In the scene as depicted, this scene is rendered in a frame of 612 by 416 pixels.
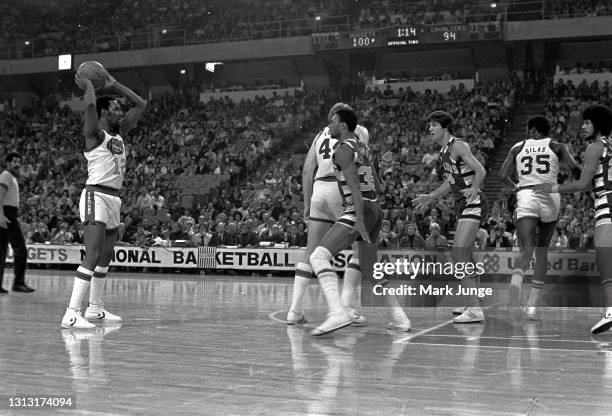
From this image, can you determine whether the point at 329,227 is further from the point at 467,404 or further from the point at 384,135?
the point at 384,135

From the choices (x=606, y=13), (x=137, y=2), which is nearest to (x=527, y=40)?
(x=606, y=13)

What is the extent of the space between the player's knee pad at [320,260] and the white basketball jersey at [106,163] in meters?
2.35

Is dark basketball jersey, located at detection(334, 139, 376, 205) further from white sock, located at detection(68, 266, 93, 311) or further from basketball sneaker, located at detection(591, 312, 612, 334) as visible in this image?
white sock, located at detection(68, 266, 93, 311)

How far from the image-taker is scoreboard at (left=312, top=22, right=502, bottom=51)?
29.4 meters

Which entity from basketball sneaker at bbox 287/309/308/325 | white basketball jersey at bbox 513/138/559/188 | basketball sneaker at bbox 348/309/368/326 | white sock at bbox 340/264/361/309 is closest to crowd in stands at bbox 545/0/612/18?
white basketball jersey at bbox 513/138/559/188

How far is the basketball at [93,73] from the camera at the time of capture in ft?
26.7

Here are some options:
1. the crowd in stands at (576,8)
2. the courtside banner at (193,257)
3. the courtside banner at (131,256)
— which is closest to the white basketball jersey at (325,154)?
the courtside banner at (193,257)

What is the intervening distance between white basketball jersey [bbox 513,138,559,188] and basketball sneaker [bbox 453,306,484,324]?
1.70m

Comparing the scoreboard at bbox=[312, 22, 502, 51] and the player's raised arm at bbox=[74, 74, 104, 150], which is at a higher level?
the scoreboard at bbox=[312, 22, 502, 51]

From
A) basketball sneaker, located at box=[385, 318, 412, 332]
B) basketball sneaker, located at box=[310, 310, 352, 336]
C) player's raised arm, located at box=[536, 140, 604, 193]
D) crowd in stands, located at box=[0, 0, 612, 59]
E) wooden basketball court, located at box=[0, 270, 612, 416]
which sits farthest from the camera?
crowd in stands, located at box=[0, 0, 612, 59]

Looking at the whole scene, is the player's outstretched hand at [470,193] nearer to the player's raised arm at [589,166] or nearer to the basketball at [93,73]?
the player's raised arm at [589,166]

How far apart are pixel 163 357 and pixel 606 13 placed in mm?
27662

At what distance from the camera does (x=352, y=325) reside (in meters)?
8.54

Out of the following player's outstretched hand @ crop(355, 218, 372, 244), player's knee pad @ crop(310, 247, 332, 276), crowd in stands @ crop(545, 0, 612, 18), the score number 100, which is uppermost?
crowd in stands @ crop(545, 0, 612, 18)
